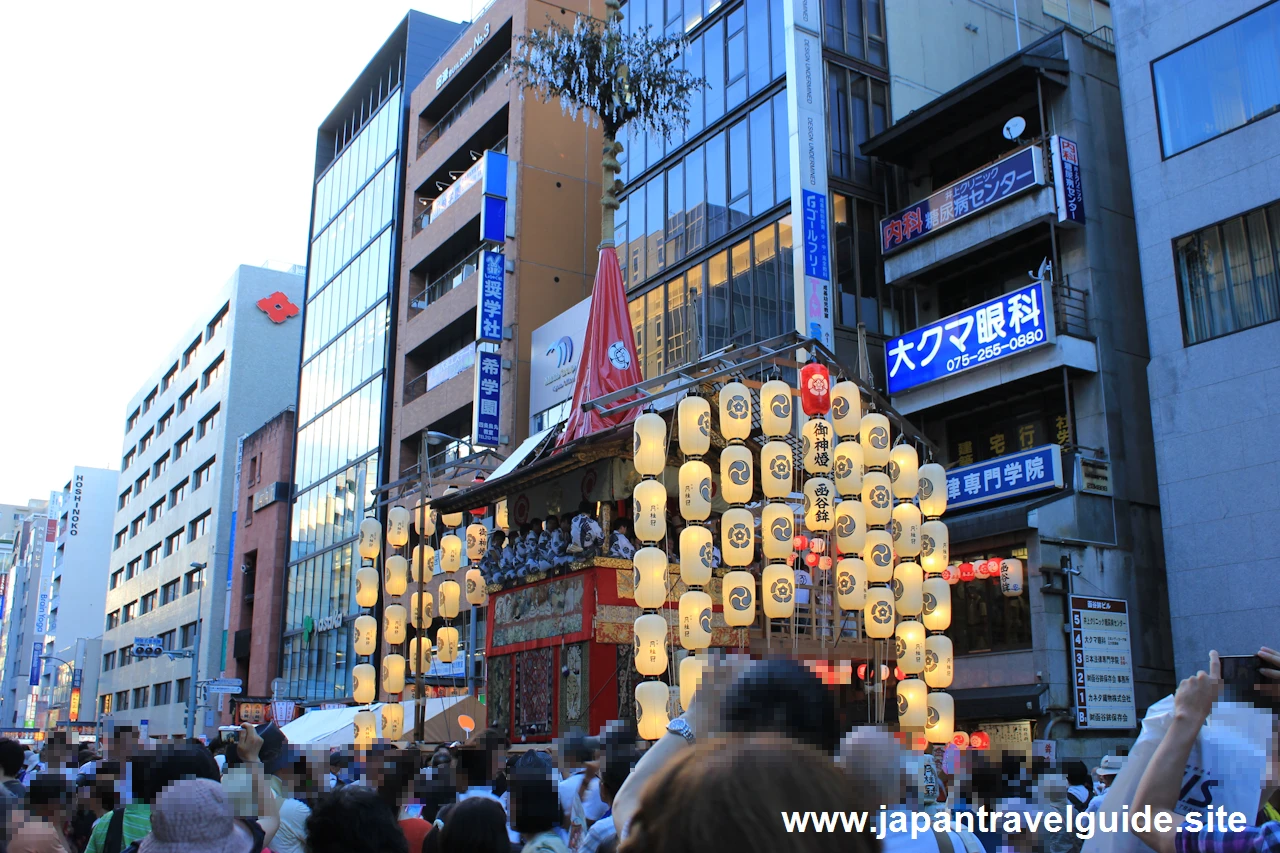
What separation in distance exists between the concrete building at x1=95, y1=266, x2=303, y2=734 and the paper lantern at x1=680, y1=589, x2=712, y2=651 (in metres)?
39.2


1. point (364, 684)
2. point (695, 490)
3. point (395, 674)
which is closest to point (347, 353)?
point (364, 684)

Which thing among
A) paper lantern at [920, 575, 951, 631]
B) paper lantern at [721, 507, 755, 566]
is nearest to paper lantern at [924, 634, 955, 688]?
paper lantern at [920, 575, 951, 631]

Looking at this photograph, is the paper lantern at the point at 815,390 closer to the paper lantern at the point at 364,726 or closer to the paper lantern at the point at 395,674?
the paper lantern at the point at 395,674

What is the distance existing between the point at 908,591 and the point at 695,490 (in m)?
3.54

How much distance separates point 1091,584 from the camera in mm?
19922

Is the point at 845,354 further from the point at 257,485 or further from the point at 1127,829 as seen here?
the point at 257,485

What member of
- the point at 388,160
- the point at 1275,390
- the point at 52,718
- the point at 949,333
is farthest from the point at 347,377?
the point at 52,718

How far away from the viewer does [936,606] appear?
16125 millimetres

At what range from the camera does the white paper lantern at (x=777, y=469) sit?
15031mm

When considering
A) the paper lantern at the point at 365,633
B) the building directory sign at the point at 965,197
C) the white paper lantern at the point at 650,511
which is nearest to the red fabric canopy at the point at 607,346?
the white paper lantern at the point at 650,511

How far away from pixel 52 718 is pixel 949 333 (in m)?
83.2

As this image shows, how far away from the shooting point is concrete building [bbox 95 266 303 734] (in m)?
53.6

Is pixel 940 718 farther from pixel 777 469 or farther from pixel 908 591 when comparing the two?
pixel 777 469

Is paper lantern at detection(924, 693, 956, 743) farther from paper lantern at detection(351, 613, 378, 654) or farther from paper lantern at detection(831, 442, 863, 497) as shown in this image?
paper lantern at detection(351, 613, 378, 654)
